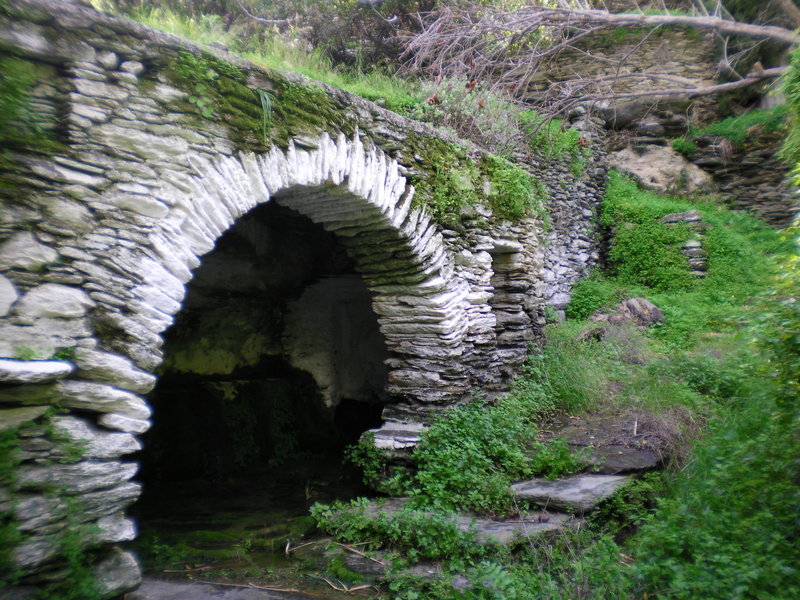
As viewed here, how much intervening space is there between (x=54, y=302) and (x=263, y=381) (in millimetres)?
4021

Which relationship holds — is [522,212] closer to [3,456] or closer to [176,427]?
[176,427]

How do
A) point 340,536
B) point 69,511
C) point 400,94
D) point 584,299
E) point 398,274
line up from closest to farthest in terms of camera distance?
1. point 69,511
2. point 340,536
3. point 398,274
4. point 400,94
5. point 584,299

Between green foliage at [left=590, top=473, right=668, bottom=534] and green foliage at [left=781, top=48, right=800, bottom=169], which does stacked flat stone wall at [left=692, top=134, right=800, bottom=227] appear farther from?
green foliage at [left=590, top=473, right=668, bottom=534]

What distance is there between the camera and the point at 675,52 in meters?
10.3

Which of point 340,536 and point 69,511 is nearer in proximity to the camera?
point 69,511

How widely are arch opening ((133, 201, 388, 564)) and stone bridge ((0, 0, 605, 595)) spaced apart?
140 mm

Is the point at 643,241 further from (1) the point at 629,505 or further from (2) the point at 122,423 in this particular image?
(2) the point at 122,423

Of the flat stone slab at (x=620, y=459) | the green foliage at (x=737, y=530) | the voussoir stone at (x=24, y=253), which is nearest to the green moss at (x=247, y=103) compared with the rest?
the voussoir stone at (x=24, y=253)

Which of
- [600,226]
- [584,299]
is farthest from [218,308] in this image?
[600,226]

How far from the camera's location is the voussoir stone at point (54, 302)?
6.11 feet

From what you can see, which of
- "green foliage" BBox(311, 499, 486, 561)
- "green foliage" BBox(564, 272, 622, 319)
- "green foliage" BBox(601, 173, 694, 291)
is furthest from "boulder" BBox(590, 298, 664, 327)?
"green foliage" BBox(311, 499, 486, 561)

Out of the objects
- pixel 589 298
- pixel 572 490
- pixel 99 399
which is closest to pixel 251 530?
pixel 99 399

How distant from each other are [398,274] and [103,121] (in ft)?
8.22

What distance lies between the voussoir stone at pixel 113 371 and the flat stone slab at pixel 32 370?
7cm
